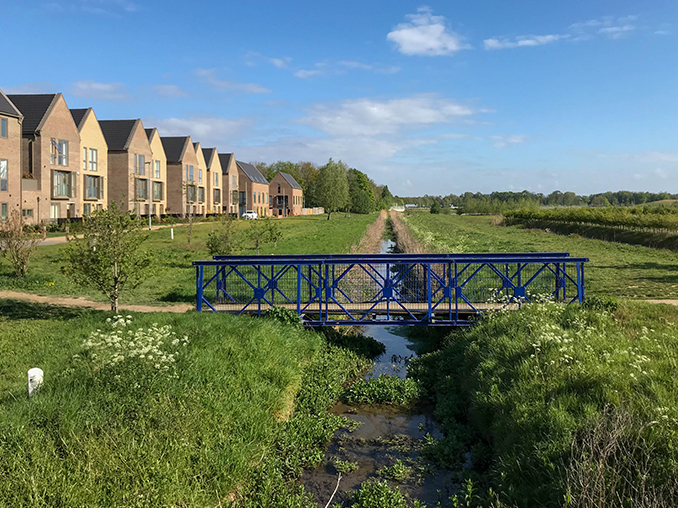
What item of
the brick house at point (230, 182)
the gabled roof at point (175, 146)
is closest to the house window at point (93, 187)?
the gabled roof at point (175, 146)

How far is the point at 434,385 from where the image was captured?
1066 cm

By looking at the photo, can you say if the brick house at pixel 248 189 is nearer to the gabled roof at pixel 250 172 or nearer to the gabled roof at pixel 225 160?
the gabled roof at pixel 250 172

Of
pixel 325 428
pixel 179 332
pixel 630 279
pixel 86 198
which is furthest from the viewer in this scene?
pixel 86 198

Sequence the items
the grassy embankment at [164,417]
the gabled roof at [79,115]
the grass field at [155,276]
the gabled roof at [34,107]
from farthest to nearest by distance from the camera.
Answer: the gabled roof at [79,115], the gabled roof at [34,107], the grass field at [155,276], the grassy embankment at [164,417]

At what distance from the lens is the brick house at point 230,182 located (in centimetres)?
7481

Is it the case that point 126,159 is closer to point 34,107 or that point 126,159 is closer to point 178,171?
point 178,171

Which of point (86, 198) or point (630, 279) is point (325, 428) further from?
point (86, 198)

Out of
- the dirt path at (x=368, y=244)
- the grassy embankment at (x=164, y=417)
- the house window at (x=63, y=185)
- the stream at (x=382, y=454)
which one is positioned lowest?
the stream at (x=382, y=454)

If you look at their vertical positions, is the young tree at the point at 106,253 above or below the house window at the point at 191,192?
below

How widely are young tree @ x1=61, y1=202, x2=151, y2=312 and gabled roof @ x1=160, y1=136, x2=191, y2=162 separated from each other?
162 feet

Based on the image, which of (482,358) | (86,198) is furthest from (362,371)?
(86,198)

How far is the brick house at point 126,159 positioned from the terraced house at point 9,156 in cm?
1331

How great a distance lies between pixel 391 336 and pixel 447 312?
306 centimetres

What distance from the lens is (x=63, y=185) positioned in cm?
4281
